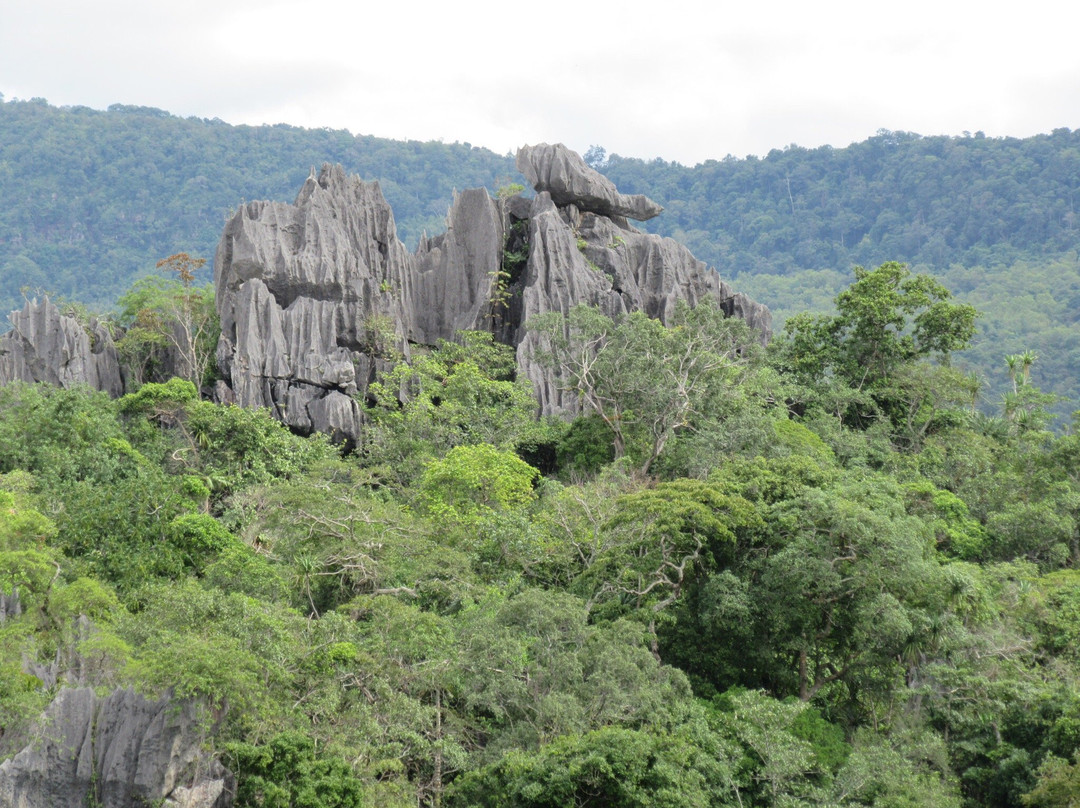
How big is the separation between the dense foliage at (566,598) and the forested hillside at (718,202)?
40433mm

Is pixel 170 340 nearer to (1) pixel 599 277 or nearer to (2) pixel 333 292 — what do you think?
(2) pixel 333 292

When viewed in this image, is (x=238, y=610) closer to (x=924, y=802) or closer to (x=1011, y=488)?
(x=924, y=802)

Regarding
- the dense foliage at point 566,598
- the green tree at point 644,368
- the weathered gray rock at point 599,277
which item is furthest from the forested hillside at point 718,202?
the dense foliage at point 566,598

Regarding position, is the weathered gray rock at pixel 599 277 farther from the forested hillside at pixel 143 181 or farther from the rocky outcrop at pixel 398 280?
the forested hillside at pixel 143 181

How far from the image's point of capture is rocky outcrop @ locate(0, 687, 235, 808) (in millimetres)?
12773

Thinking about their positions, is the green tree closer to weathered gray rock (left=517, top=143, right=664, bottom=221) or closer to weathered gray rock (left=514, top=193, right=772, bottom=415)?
weathered gray rock (left=514, top=193, right=772, bottom=415)

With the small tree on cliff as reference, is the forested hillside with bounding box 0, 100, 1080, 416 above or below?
above

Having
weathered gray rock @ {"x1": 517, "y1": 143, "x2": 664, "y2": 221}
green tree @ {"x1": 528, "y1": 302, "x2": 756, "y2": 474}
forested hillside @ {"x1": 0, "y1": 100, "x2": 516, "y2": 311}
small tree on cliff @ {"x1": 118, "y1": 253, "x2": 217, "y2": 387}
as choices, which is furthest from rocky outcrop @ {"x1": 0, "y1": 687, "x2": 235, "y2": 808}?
forested hillside @ {"x1": 0, "y1": 100, "x2": 516, "y2": 311}

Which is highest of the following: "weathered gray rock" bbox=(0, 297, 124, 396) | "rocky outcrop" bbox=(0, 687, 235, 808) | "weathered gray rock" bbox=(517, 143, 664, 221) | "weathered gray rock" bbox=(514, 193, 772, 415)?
"weathered gray rock" bbox=(517, 143, 664, 221)

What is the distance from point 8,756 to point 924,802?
11640 mm

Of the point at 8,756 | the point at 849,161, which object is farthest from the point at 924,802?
the point at 849,161

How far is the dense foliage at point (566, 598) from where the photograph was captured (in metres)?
14.7

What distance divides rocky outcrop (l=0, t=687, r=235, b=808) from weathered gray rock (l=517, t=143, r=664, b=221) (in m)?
30.6

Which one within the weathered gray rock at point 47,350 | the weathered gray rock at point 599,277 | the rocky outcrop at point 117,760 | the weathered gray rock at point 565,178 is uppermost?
the weathered gray rock at point 565,178
